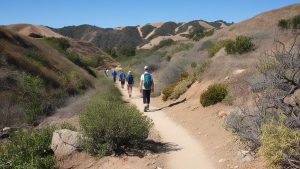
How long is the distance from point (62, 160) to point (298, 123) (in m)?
5.81

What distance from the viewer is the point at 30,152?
1112 cm

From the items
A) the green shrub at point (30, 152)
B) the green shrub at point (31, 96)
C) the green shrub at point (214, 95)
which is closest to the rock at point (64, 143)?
the green shrub at point (30, 152)

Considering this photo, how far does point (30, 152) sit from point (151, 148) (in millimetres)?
3194

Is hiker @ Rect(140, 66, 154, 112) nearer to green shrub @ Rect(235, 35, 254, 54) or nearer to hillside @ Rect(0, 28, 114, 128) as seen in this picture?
hillside @ Rect(0, 28, 114, 128)

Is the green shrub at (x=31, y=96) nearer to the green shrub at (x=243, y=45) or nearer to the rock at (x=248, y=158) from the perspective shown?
the rock at (x=248, y=158)

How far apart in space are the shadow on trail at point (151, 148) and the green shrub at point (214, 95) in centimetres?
415

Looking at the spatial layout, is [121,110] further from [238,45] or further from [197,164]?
[238,45]

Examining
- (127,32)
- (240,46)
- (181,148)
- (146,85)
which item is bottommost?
(181,148)

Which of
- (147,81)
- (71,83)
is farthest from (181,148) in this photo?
(71,83)

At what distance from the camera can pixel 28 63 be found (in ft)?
84.1

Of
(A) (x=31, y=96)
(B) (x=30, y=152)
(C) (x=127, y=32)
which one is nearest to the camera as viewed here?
(B) (x=30, y=152)

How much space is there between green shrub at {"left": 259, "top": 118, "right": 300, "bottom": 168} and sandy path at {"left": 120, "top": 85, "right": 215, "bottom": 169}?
207cm

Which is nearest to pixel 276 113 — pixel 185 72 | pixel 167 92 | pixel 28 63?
pixel 167 92

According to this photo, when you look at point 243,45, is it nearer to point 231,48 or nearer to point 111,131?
point 231,48
